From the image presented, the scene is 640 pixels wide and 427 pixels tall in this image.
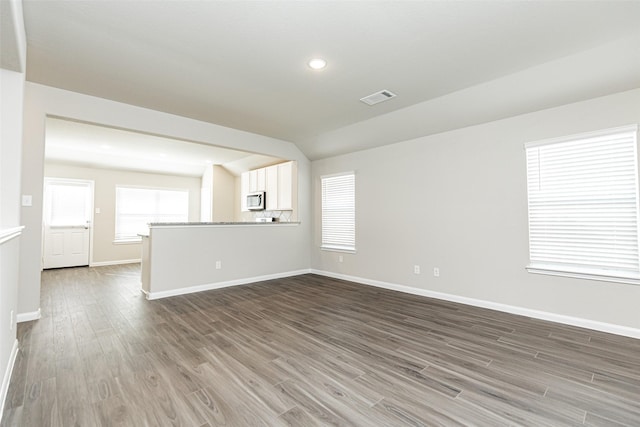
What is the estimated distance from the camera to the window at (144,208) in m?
7.54

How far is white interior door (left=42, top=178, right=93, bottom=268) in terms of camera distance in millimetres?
6594

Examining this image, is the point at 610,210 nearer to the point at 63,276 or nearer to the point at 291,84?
the point at 291,84

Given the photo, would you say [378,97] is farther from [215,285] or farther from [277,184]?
[215,285]

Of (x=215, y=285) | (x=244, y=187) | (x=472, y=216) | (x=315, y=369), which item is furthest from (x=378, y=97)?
(x=244, y=187)

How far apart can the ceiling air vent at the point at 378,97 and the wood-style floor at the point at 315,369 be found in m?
2.70

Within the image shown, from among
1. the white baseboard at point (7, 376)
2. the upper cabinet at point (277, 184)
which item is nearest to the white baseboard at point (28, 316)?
the white baseboard at point (7, 376)

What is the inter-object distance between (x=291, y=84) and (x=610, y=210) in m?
3.61

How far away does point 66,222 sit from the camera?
6.86 metres

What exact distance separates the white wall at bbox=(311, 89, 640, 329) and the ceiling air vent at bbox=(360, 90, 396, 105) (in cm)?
109

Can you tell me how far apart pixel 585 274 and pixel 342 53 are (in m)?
3.36

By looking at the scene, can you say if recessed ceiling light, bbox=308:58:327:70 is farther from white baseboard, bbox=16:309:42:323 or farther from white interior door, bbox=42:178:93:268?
white interior door, bbox=42:178:93:268

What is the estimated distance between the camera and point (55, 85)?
10.8ft

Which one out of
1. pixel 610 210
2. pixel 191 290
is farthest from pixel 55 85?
pixel 610 210

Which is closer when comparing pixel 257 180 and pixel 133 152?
pixel 133 152
